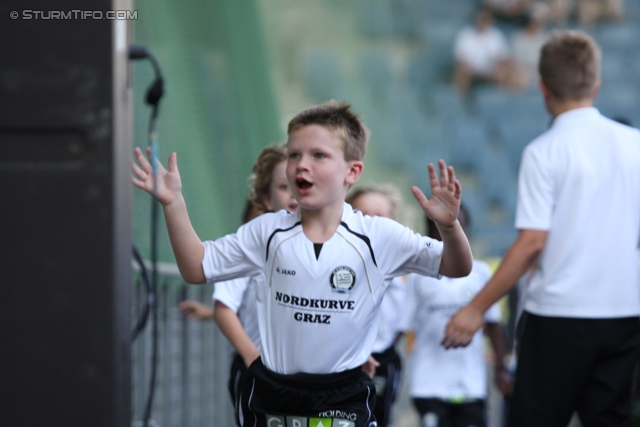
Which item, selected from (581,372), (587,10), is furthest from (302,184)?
(587,10)

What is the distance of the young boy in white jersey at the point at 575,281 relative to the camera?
3492mm

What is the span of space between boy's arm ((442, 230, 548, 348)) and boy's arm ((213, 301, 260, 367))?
2.57 ft

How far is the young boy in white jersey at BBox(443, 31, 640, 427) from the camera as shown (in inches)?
137

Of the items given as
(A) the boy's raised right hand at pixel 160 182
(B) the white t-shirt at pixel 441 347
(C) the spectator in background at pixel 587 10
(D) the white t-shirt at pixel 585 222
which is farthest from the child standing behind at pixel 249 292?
(C) the spectator in background at pixel 587 10

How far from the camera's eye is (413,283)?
4.98 metres

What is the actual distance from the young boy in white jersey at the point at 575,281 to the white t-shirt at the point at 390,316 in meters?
1.12

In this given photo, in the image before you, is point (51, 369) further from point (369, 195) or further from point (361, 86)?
point (361, 86)

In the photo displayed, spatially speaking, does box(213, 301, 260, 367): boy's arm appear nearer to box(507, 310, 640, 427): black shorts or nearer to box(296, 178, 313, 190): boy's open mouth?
box(296, 178, 313, 190): boy's open mouth

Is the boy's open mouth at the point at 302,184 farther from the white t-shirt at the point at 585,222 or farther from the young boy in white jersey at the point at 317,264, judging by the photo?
the white t-shirt at the point at 585,222

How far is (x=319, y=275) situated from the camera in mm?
2693

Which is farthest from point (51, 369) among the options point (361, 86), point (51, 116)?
point (361, 86)

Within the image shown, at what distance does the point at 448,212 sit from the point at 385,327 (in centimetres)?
224

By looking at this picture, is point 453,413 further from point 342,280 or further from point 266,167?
point 342,280

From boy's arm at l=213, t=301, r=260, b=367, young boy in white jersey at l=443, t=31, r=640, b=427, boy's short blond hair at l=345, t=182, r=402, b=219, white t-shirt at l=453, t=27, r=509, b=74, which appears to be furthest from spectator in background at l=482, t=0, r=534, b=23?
boy's arm at l=213, t=301, r=260, b=367
